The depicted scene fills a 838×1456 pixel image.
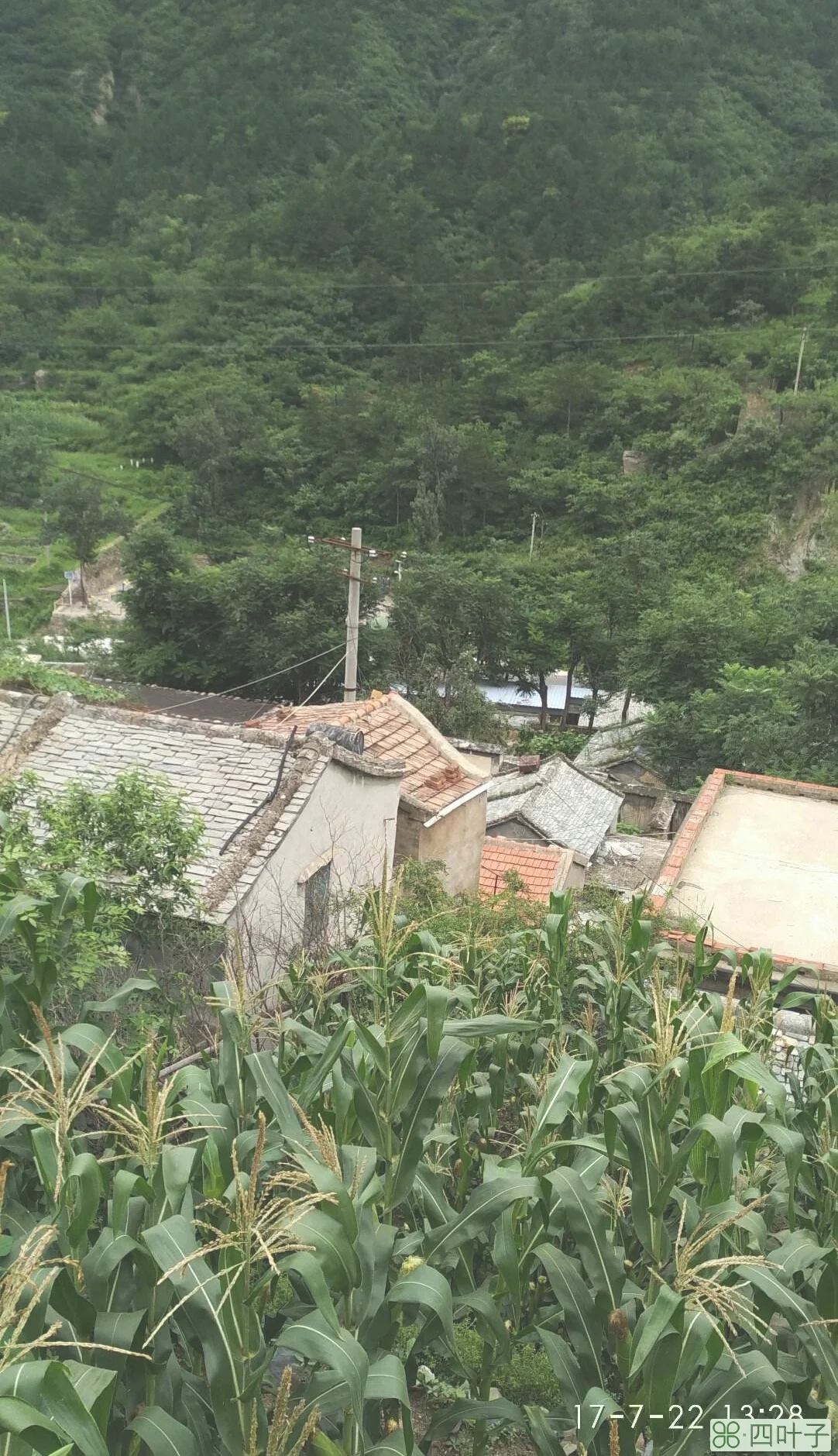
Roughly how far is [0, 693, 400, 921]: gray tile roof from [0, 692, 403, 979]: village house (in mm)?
11

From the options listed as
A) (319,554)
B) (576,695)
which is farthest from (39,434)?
(576,695)

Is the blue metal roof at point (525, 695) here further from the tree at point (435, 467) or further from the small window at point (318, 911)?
the small window at point (318, 911)

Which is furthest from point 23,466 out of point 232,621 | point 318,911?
point 318,911

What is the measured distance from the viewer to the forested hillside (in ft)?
82.3

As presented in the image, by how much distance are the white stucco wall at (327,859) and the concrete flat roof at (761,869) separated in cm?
243

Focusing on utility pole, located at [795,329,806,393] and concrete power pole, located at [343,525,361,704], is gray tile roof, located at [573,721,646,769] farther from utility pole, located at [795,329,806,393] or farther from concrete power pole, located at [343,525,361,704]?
utility pole, located at [795,329,806,393]

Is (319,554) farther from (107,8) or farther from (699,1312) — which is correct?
(107,8)

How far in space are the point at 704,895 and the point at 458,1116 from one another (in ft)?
15.9

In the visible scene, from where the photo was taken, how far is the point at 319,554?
2581 cm

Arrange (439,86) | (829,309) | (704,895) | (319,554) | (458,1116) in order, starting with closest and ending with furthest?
1. (458,1116)
2. (704,895)
3. (319,554)
4. (829,309)
5. (439,86)

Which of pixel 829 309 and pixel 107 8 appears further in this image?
pixel 107 8

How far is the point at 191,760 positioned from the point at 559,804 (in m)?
9.99

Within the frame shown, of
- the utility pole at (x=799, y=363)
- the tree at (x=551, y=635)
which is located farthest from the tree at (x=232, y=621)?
the utility pole at (x=799, y=363)

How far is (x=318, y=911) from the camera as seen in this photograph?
7770mm
